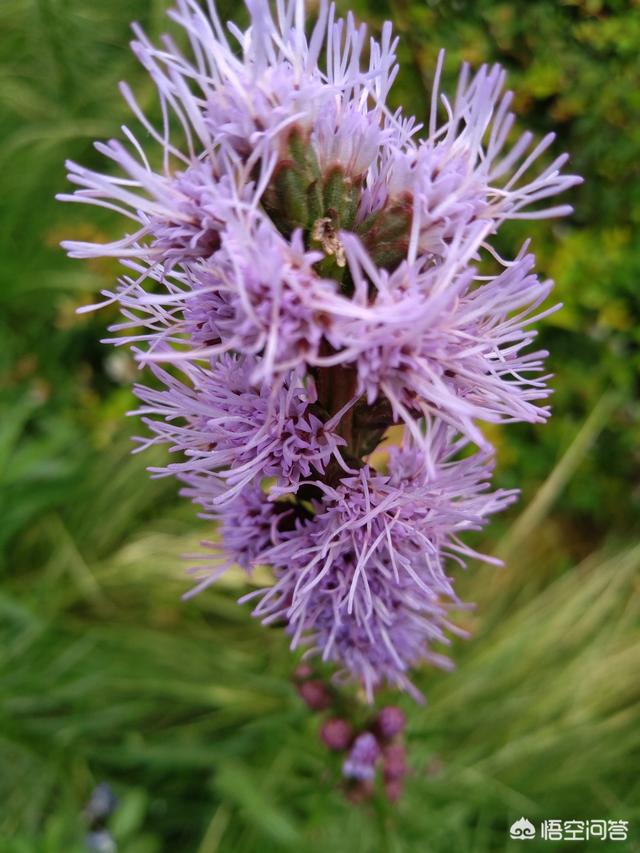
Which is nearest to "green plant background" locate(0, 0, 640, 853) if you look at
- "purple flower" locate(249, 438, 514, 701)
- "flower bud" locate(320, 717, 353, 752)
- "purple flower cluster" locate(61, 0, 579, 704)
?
"flower bud" locate(320, 717, 353, 752)

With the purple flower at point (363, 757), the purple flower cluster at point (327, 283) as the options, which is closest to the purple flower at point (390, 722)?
the purple flower at point (363, 757)

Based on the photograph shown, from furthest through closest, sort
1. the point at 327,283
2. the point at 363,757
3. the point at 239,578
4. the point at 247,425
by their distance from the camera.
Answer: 1. the point at 239,578
2. the point at 363,757
3. the point at 247,425
4. the point at 327,283

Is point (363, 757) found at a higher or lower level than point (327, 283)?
lower

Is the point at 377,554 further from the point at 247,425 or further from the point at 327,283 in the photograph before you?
the point at 327,283

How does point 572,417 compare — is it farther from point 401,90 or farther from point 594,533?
point 401,90

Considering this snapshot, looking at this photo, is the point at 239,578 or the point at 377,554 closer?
the point at 377,554

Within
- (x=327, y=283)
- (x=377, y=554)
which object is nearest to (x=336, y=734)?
(x=377, y=554)

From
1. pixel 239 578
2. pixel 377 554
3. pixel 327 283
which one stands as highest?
pixel 327 283

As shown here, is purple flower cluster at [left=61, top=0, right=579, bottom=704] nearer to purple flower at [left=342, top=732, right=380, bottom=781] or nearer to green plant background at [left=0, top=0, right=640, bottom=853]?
purple flower at [left=342, top=732, right=380, bottom=781]
